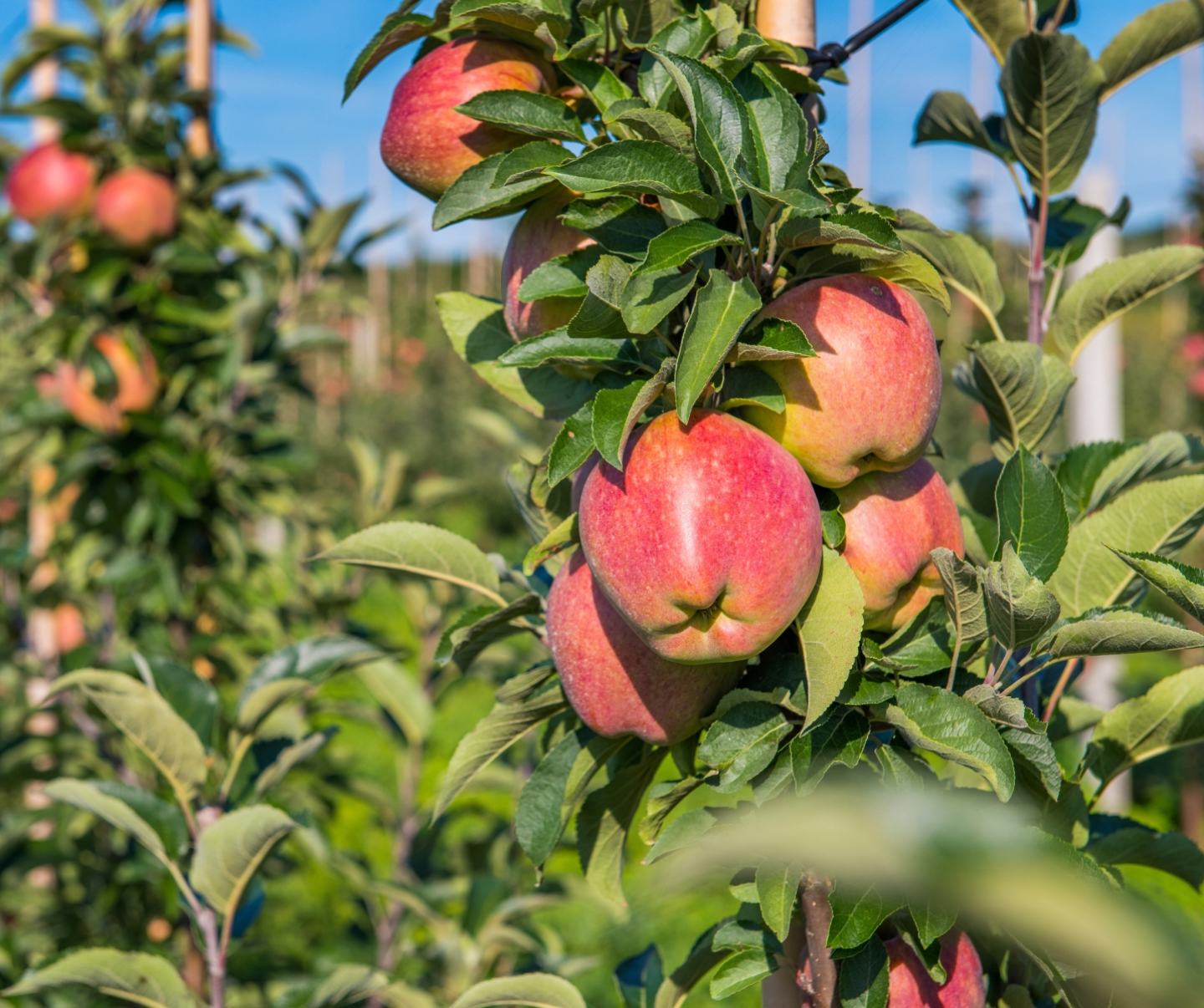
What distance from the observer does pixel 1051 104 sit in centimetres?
88

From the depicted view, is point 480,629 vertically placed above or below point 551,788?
above

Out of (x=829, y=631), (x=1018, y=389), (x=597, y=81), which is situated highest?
(x=597, y=81)

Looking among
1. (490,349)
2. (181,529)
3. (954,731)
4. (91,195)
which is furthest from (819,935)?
(91,195)

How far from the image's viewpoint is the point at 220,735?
130 cm

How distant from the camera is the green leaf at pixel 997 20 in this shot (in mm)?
935

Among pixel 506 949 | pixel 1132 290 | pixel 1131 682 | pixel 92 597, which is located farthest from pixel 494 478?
pixel 1132 290

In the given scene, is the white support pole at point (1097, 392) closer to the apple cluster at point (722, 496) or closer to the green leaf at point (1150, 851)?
the green leaf at point (1150, 851)

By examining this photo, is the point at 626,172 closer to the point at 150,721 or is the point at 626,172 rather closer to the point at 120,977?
the point at 150,721

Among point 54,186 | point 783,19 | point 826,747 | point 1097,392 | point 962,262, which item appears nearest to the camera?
point 826,747

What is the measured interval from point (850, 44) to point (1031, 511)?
0.40 m

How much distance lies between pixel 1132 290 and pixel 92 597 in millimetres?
2013

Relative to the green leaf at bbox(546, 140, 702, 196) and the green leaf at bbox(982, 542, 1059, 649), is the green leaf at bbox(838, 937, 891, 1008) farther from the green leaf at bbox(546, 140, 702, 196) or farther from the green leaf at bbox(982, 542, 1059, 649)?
the green leaf at bbox(546, 140, 702, 196)

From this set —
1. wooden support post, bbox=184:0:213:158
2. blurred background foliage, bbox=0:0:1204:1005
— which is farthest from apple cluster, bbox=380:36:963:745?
wooden support post, bbox=184:0:213:158

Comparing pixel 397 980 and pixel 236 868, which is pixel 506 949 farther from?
pixel 236 868
